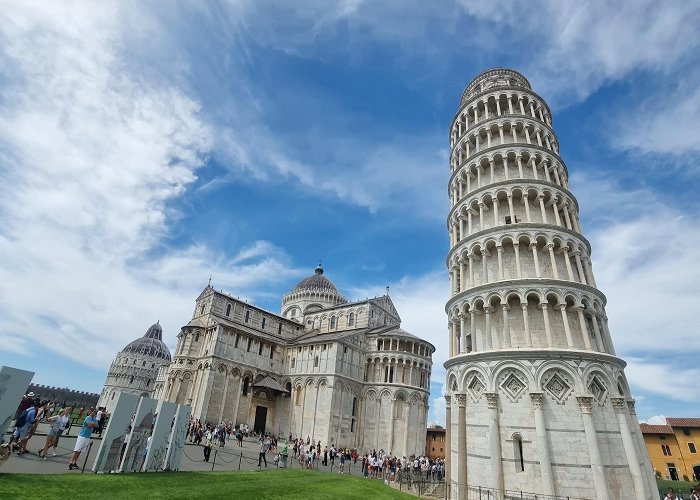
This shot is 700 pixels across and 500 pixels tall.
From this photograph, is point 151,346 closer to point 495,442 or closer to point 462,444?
point 462,444

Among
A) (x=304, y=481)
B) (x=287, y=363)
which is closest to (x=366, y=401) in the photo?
(x=287, y=363)

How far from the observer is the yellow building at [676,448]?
158ft

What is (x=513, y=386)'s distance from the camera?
18.0 meters

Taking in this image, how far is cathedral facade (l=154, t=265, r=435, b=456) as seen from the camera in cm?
4203

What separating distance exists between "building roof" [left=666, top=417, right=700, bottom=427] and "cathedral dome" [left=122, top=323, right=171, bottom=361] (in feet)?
347

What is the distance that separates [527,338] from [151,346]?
107 meters

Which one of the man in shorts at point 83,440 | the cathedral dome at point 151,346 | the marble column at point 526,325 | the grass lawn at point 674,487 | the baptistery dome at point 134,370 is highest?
the cathedral dome at point 151,346

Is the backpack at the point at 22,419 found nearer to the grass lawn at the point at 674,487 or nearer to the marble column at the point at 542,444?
the marble column at the point at 542,444

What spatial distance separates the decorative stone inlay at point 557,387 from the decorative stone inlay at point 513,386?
1.06 meters

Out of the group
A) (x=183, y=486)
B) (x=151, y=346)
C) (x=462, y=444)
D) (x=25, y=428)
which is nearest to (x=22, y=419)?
(x=25, y=428)

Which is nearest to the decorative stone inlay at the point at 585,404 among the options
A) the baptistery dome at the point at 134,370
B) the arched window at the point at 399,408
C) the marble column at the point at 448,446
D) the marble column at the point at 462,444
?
the marble column at the point at 462,444

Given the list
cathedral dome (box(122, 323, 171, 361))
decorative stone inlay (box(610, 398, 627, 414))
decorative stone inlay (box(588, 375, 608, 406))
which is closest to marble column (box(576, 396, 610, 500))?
decorative stone inlay (box(588, 375, 608, 406))

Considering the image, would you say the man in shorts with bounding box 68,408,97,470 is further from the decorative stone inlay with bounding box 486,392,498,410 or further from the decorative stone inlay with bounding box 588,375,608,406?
the decorative stone inlay with bounding box 588,375,608,406

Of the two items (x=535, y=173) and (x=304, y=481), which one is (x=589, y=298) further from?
(x=304, y=481)
